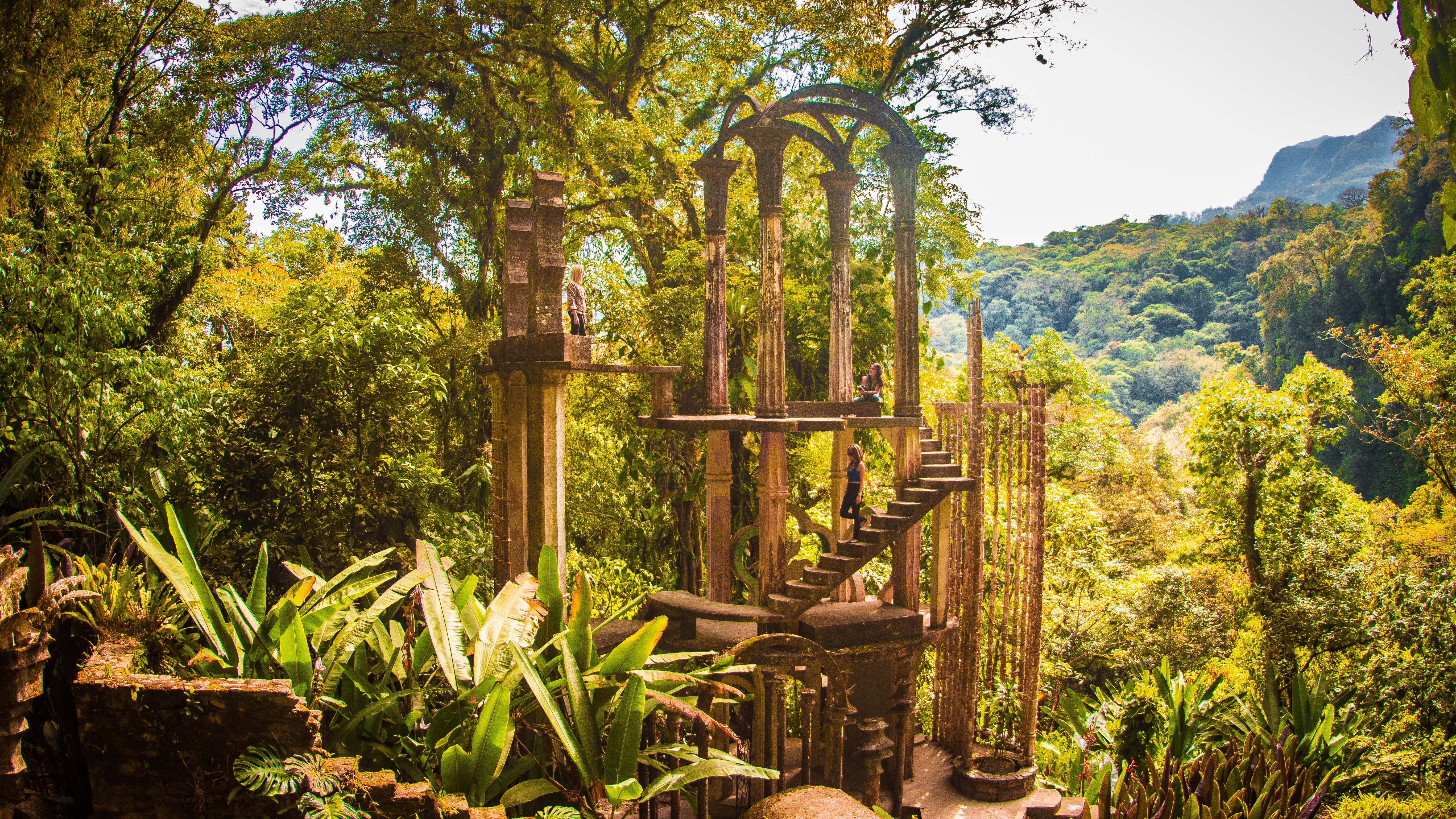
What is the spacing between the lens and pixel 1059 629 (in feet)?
49.4

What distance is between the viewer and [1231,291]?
150ft

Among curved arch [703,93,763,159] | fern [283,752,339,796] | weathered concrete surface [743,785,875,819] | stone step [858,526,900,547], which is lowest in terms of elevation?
weathered concrete surface [743,785,875,819]

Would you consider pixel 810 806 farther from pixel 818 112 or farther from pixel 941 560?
pixel 818 112

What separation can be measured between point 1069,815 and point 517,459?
5.71 m

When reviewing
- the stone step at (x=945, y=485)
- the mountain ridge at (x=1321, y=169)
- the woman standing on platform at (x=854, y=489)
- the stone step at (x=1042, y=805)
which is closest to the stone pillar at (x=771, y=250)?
the woman standing on platform at (x=854, y=489)

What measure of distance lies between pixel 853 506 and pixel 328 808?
4.88 metres

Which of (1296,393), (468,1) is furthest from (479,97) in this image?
(1296,393)

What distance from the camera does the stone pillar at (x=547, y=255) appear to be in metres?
6.39

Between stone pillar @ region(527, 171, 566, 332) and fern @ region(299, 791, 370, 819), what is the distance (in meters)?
3.55

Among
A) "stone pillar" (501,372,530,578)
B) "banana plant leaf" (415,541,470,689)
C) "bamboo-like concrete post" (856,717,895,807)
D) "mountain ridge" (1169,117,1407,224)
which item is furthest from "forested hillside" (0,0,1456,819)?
"mountain ridge" (1169,117,1407,224)

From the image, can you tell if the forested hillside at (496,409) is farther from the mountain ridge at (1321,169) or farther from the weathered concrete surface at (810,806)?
the mountain ridge at (1321,169)

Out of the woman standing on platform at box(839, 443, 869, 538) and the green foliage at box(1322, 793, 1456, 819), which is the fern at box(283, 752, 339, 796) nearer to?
the woman standing on platform at box(839, 443, 869, 538)

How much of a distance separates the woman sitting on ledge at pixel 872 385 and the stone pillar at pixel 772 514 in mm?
1236

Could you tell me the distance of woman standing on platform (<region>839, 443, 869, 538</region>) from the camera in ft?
24.4
